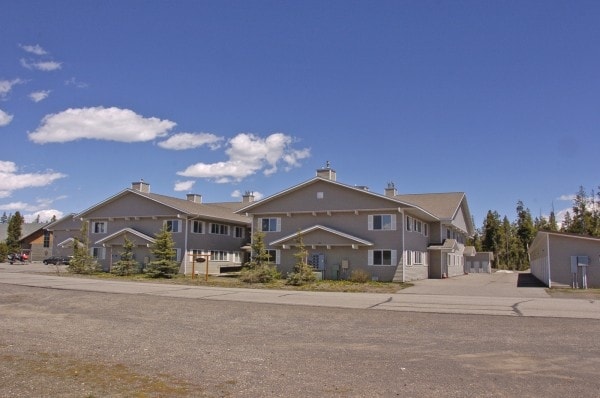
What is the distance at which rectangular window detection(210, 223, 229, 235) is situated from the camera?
45.2m

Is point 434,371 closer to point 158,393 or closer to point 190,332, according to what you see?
point 158,393

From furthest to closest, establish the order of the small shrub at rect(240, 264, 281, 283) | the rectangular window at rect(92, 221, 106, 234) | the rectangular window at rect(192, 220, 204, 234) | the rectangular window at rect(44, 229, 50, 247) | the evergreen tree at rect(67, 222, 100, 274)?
the rectangular window at rect(44, 229, 50, 247)
the rectangular window at rect(92, 221, 106, 234)
the rectangular window at rect(192, 220, 204, 234)
the evergreen tree at rect(67, 222, 100, 274)
the small shrub at rect(240, 264, 281, 283)

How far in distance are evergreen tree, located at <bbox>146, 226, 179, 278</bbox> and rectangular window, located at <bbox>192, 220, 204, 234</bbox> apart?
398 centimetres

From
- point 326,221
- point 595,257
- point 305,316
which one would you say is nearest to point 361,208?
point 326,221

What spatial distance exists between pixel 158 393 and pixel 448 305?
1385 centimetres

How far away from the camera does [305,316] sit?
1578 centimetres

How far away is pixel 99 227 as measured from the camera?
46.2 m

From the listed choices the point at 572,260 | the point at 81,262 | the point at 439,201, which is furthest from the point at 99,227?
the point at 572,260

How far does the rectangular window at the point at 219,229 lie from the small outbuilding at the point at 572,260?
26.0 metres

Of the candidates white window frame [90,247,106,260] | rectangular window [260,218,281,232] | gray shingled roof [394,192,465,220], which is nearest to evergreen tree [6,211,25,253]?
white window frame [90,247,106,260]

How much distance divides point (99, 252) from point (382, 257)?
81.6 feet

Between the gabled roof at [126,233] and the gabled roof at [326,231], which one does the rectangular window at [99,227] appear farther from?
the gabled roof at [326,231]

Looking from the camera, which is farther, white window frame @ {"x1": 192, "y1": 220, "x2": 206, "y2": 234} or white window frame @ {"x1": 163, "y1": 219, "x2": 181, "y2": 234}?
white window frame @ {"x1": 192, "y1": 220, "x2": 206, "y2": 234}

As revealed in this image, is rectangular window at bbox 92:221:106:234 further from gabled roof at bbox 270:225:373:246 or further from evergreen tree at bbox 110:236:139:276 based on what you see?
gabled roof at bbox 270:225:373:246
